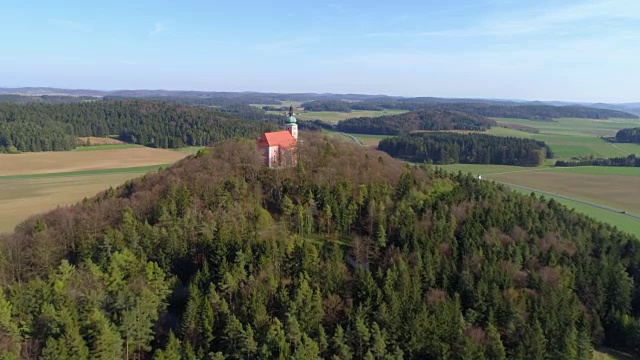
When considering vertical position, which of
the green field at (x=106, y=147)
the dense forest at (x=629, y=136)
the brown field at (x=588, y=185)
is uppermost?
the dense forest at (x=629, y=136)

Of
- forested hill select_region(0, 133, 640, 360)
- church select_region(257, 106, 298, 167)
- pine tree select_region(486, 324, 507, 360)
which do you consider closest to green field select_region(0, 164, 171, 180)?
church select_region(257, 106, 298, 167)

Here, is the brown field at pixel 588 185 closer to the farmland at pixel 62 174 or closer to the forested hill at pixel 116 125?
the forested hill at pixel 116 125

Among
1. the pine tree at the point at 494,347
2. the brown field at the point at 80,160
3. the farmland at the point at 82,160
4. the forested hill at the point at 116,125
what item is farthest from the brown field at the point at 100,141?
the pine tree at the point at 494,347

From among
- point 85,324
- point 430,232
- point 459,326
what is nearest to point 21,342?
point 85,324

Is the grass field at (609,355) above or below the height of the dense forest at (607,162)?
below

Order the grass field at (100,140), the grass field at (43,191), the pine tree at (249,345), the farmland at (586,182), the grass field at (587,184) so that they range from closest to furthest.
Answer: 1. the pine tree at (249,345)
2. the grass field at (43,191)
3. the grass field at (587,184)
4. the farmland at (586,182)
5. the grass field at (100,140)

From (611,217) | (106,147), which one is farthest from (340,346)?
(106,147)

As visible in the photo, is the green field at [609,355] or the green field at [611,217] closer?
the green field at [609,355]

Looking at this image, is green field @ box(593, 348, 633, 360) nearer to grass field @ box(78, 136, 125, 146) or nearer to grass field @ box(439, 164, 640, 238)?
grass field @ box(439, 164, 640, 238)
